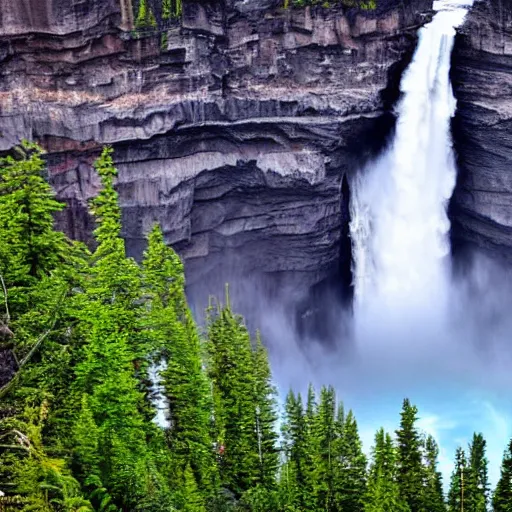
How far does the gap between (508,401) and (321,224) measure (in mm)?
13775

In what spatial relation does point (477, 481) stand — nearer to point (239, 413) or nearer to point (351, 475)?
point (351, 475)

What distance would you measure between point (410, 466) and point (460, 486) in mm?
1960

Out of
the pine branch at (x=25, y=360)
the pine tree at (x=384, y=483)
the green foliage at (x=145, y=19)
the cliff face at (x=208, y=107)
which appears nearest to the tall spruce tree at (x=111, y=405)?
the pine branch at (x=25, y=360)

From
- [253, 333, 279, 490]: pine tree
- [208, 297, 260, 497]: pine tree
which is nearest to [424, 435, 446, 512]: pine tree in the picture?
[253, 333, 279, 490]: pine tree

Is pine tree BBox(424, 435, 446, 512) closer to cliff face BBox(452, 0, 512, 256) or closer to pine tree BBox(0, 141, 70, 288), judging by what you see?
pine tree BBox(0, 141, 70, 288)

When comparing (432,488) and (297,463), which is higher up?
(297,463)

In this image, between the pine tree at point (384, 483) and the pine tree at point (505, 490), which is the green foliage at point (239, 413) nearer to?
the pine tree at point (384, 483)

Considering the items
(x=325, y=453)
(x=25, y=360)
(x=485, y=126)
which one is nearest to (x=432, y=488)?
(x=325, y=453)

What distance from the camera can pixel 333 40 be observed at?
42.8 meters

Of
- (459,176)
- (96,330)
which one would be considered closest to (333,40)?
(459,176)

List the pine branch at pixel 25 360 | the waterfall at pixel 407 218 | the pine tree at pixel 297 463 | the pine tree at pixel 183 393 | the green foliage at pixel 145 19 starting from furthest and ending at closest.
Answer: the waterfall at pixel 407 218
the green foliage at pixel 145 19
the pine tree at pixel 297 463
the pine tree at pixel 183 393
the pine branch at pixel 25 360

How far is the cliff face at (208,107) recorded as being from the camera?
132 feet

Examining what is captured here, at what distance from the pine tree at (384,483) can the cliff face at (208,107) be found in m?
18.3

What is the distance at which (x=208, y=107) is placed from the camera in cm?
4206
